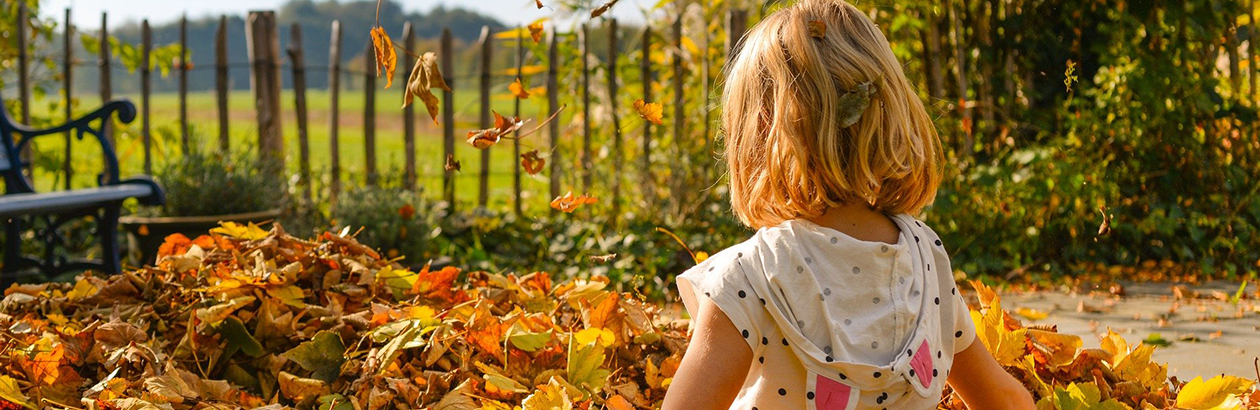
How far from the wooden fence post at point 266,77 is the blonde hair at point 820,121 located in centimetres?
412

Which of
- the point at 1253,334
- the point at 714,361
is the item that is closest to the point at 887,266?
the point at 714,361

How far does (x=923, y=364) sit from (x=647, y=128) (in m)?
3.98

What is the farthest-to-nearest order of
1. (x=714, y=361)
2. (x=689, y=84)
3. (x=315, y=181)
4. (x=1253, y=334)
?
1. (x=689, y=84)
2. (x=315, y=181)
3. (x=1253, y=334)
4. (x=714, y=361)

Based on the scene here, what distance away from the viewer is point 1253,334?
294 cm

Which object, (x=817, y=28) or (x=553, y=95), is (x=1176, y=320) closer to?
(x=817, y=28)

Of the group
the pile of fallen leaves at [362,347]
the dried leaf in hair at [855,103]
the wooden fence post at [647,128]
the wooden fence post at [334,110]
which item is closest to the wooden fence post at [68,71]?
the wooden fence post at [334,110]

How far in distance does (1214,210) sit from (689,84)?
8.43ft

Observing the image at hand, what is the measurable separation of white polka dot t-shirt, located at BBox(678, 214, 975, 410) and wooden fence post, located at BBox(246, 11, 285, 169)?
4.16m

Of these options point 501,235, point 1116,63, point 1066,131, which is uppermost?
point 1116,63

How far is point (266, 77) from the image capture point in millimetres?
5012

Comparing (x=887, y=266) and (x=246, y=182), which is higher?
(x=887, y=266)

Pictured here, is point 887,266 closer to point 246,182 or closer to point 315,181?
point 246,182

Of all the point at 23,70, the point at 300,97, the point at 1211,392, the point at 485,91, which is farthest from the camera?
the point at 485,91


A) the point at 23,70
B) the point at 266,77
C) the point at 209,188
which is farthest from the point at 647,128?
the point at 23,70
